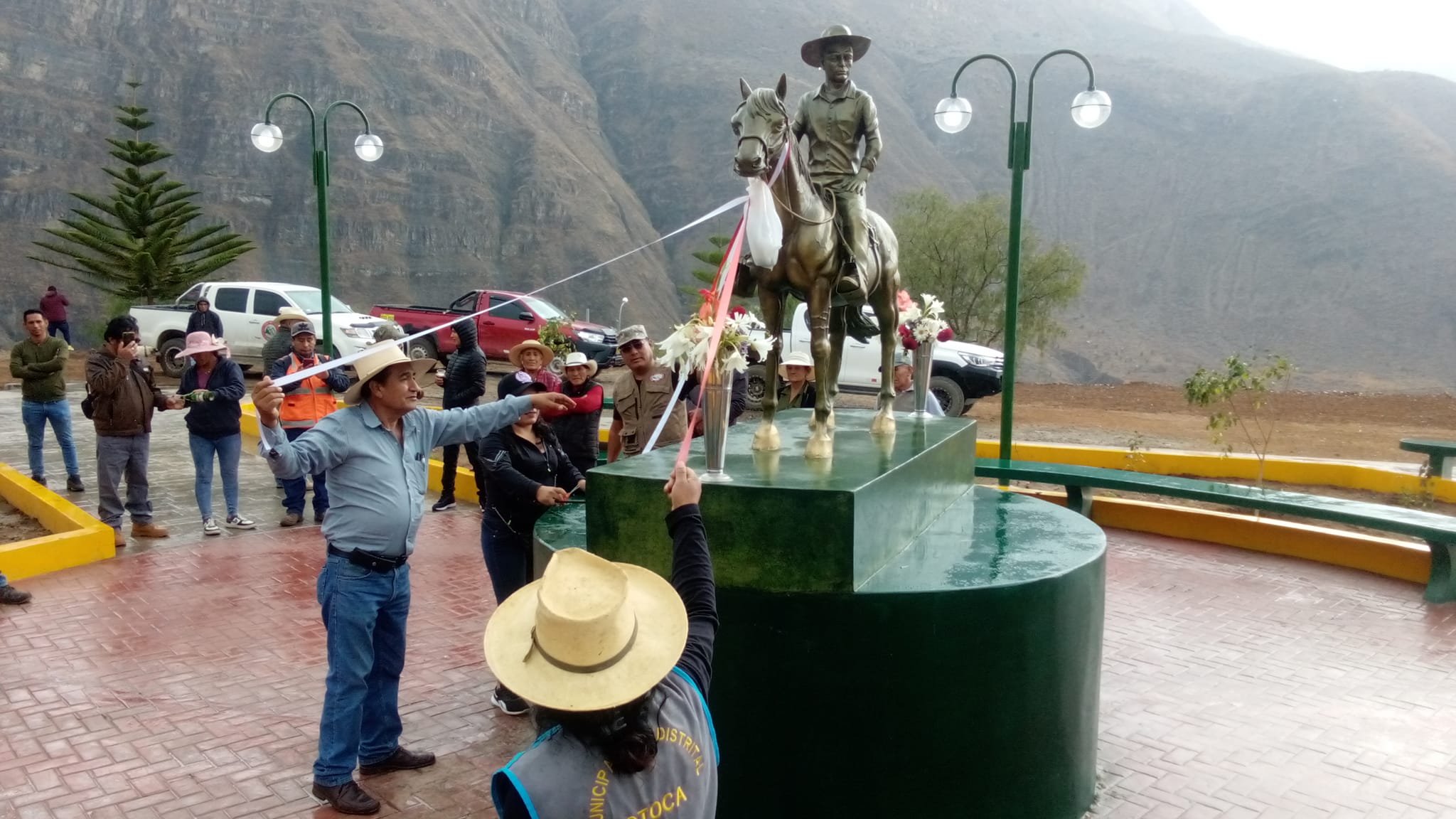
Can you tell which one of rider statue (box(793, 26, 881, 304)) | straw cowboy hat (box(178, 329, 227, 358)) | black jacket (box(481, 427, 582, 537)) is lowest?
black jacket (box(481, 427, 582, 537))

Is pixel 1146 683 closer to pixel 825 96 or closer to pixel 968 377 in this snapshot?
pixel 825 96

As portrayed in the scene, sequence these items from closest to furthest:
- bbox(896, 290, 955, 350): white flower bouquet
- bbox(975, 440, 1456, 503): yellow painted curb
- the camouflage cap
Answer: the camouflage cap → bbox(896, 290, 955, 350): white flower bouquet → bbox(975, 440, 1456, 503): yellow painted curb

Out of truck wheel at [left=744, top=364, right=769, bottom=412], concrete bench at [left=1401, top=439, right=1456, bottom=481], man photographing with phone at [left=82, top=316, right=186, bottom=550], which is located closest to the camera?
man photographing with phone at [left=82, top=316, right=186, bottom=550]

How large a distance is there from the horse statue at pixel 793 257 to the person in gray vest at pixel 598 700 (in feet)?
8.47

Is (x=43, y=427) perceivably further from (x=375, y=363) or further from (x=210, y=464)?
(x=375, y=363)

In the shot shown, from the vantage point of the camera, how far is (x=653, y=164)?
191 ft

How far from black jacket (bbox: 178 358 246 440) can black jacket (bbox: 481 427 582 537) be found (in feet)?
13.2

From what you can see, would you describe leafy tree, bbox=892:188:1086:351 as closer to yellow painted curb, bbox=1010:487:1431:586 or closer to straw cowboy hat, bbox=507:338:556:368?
yellow painted curb, bbox=1010:487:1431:586

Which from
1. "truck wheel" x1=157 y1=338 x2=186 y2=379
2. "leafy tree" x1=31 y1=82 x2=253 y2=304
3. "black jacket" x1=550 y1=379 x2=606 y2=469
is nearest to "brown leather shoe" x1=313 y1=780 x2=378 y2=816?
"black jacket" x1=550 y1=379 x2=606 y2=469

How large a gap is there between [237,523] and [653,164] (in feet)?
170

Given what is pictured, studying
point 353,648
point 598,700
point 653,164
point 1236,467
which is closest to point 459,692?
point 353,648

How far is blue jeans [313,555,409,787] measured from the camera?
151 inches

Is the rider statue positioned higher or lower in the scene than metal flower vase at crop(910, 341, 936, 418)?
higher

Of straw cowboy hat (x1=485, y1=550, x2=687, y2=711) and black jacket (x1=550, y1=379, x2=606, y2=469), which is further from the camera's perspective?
black jacket (x1=550, y1=379, x2=606, y2=469)
